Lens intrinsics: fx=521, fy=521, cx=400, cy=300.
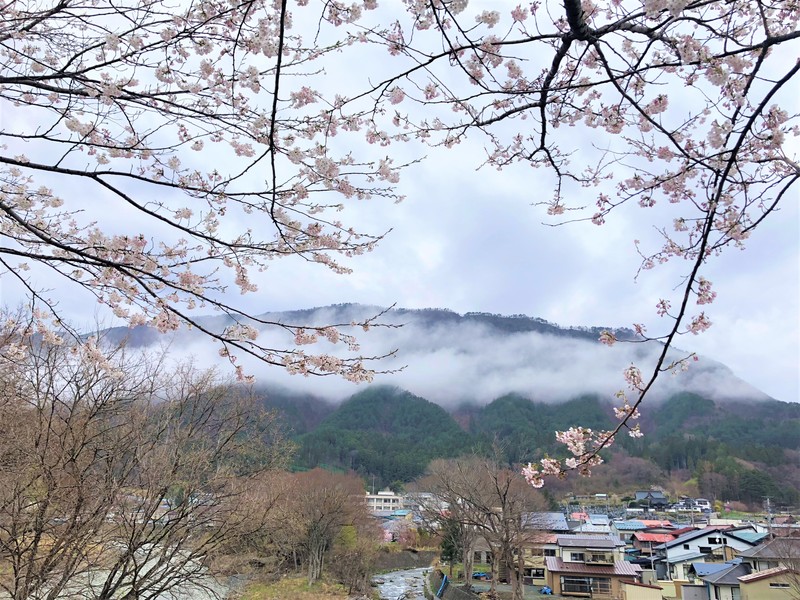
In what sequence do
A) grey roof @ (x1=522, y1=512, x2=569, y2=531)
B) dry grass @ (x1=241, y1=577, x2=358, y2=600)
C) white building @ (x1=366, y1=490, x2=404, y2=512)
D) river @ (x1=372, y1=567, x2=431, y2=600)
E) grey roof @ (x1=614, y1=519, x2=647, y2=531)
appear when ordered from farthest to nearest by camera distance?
1. white building @ (x1=366, y1=490, x2=404, y2=512)
2. grey roof @ (x1=614, y1=519, x2=647, y2=531)
3. river @ (x1=372, y1=567, x2=431, y2=600)
4. grey roof @ (x1=522, y1=512, x2=569, y2=531)
5. dry grass @ (x1=241, y1=577, x2=358, y2=600)

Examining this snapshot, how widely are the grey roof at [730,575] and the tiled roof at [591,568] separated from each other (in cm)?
322

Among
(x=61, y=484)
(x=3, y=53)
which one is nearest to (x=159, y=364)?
(x=61, y=484)

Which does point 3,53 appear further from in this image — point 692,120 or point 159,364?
point 159,364

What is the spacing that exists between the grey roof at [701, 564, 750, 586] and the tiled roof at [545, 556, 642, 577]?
3.22 meters

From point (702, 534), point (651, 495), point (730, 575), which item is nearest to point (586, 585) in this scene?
point (730, 575)

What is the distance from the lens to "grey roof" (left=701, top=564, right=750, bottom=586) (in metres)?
19.1

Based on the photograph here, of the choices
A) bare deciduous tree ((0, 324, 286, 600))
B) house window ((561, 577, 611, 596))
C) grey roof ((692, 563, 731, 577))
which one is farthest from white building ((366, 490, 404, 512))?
bare deciduous tree ((0, 324, 286, 600))

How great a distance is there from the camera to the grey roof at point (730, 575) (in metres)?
19.1

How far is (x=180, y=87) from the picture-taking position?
8.39 feet

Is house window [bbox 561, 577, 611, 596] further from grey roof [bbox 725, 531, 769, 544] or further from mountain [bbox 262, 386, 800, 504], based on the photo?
grey roof [bbox 725, 531, 769, 544]

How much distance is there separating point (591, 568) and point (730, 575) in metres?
5.46

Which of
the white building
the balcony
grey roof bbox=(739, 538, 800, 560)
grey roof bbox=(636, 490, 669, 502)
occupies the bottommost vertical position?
the white building

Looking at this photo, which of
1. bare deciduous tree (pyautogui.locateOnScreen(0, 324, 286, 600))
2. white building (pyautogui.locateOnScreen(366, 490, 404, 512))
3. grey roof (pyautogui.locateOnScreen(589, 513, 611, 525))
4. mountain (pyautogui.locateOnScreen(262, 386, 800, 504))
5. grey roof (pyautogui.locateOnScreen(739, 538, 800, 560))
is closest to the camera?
bare deciduous tree (pyautogui.locateOnScreen(0, 324, 286, 600))

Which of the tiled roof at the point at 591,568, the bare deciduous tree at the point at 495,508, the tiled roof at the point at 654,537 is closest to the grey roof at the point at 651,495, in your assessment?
the tiled roof at the point at 654,537
